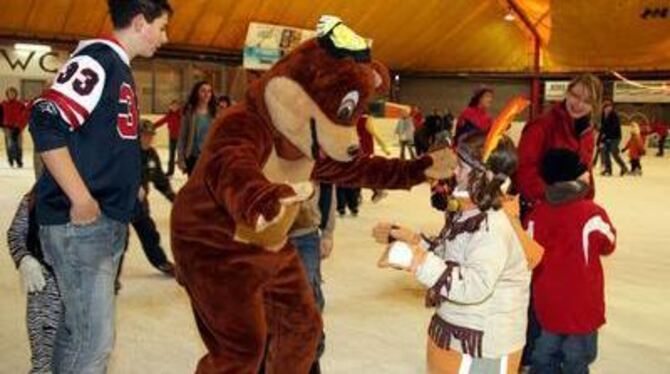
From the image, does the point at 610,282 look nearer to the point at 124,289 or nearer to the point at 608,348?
the point at 608,348

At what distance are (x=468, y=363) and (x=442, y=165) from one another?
759mm

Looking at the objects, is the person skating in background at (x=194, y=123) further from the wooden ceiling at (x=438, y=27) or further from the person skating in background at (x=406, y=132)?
the wooden ceiling at (x=438, y=27)

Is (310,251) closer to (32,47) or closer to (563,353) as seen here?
(563,353)

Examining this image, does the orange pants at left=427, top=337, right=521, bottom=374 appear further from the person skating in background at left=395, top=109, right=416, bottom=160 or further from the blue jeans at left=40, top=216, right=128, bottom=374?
the person skating in background at left=395, top=109, right=416, bottom=160

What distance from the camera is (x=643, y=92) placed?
27.1 metres

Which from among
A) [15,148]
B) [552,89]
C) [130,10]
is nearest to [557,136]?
[130,10]

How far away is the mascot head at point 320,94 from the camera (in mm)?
2348

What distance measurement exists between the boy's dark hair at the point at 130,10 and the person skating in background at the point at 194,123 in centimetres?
416

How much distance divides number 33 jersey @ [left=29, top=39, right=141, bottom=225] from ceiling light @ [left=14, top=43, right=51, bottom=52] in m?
21.1

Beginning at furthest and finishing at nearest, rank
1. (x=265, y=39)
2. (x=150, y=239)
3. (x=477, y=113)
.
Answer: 1. (x=265, y=39)
2. (x=477, y=113)
3. (x=150, y=239)

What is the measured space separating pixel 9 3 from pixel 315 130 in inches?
808

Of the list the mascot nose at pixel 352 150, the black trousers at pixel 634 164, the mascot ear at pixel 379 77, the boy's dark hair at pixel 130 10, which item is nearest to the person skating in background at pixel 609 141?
the black trousers at pixel 634 164

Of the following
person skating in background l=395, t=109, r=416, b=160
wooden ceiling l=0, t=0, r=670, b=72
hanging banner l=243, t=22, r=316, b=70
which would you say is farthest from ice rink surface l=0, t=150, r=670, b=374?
hanging banner l=243, t=22, r=316, b=70

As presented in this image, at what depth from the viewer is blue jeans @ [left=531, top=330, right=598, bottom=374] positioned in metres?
3.05
